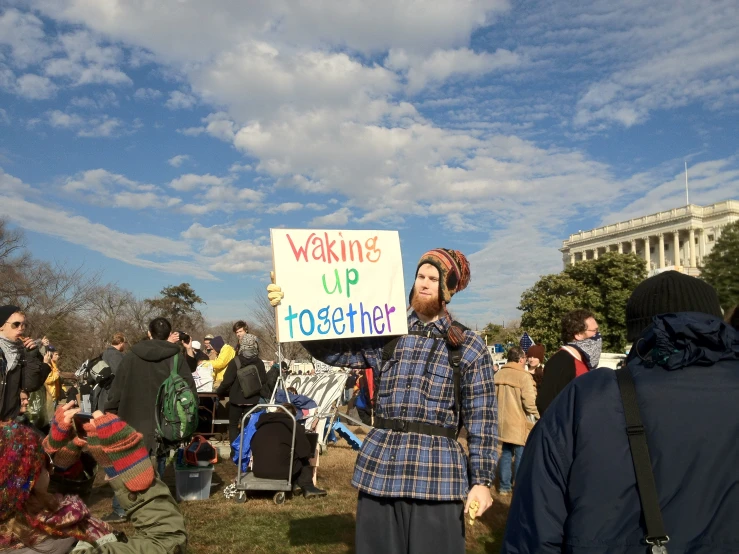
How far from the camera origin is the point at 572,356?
5.02 meters

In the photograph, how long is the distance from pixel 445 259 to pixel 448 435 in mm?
864

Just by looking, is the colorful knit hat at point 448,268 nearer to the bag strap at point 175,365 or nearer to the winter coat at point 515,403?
the bag strap at point 175,365

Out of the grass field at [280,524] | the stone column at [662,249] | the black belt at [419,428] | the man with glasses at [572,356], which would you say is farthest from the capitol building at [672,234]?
the black belt at [419,428]

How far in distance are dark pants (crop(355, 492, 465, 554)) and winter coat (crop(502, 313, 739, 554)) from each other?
1.19 meters

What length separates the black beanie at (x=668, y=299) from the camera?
1762 mm

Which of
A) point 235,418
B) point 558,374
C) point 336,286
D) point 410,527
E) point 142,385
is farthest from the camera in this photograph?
point 235,418

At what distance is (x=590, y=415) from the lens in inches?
64.9

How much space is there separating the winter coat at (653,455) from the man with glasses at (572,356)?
131 inches

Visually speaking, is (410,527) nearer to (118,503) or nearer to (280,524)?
(280,524)

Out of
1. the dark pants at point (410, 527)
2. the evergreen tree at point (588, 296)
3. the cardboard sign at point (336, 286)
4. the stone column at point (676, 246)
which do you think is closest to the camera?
the dark pants at point (410, 527)

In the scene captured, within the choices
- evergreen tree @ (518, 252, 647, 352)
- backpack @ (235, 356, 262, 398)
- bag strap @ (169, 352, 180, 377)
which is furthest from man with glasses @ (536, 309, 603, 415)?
evergreen tree @ (518, 252, 647, 352)

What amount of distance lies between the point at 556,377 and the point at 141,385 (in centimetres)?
395

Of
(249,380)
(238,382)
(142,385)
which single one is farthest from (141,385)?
(238,382)

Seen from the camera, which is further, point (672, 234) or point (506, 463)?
point (672, 234)
